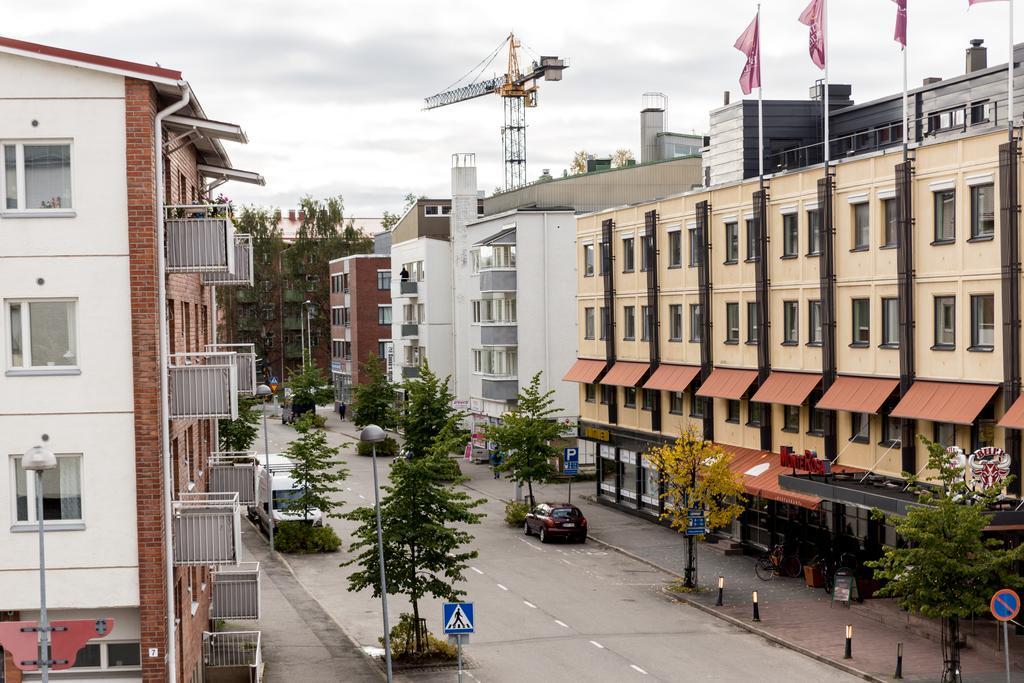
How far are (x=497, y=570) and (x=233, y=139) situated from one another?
75.5 feet

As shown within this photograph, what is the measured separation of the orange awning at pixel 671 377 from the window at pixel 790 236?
7.31 metres

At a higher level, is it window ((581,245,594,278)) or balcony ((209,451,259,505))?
window ((581,245,594,278))

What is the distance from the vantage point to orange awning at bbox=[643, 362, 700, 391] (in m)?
49.2

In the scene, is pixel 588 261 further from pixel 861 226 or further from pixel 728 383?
pixel 861 226

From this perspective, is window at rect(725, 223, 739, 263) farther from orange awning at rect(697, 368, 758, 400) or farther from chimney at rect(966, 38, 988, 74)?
chimney at rect(966, 38, 988, 74)

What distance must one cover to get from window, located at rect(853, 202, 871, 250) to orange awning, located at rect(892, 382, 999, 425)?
16.2 ft

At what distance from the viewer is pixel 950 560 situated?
27.9 meters

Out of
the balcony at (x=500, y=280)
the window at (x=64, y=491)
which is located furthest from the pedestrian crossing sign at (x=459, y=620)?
the balcony at (x=500, y=280)

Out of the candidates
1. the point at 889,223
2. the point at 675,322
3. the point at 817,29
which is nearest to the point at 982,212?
the point at 889,223

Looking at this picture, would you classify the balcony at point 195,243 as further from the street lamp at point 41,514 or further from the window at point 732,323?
the window at point 732,323

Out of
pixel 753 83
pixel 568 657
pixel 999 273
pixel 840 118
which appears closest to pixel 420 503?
pixel 568 657

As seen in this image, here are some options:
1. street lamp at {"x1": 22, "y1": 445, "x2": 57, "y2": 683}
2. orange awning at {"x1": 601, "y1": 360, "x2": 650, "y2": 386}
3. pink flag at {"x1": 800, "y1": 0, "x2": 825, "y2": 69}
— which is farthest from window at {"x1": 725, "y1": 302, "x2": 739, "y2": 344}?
street lamp at {"x1": 22, "y1": 445, "x2": 57, "y2": 683}

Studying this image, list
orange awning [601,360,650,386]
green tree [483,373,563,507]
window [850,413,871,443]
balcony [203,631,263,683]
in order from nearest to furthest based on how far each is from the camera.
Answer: balcony [203,631,263,683]
window [850,413,871,443]
orange awning [601,360,650,386]
green tree [483,373,563,507]

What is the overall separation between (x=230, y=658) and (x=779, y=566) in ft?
62.8
